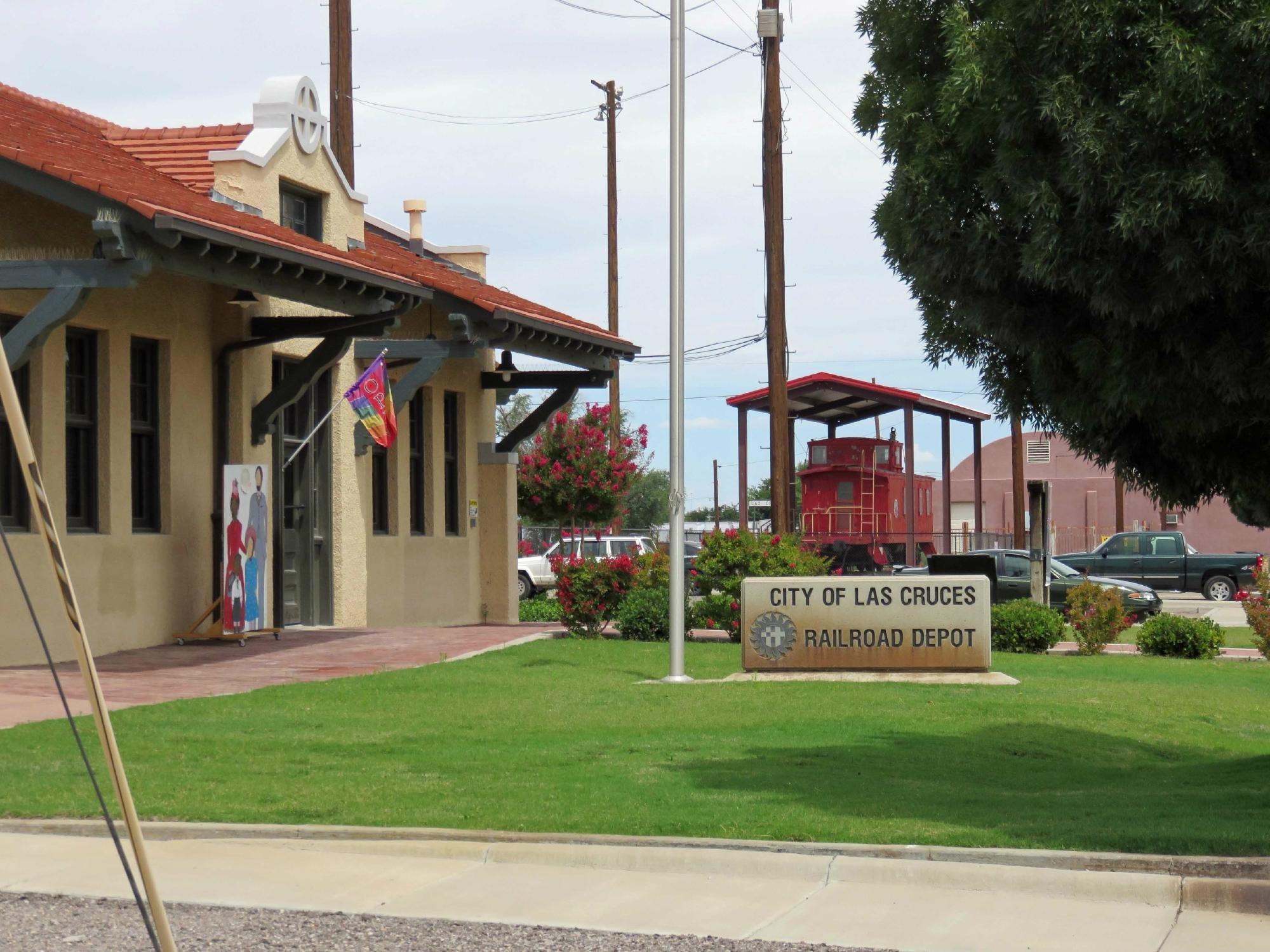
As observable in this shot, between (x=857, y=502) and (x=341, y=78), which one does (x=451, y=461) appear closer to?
(x=341, y=78)

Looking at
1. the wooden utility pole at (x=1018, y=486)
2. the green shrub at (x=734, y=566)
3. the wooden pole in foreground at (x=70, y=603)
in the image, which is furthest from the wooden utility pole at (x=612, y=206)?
the wooden pole in foreground at (x=70, y=603)

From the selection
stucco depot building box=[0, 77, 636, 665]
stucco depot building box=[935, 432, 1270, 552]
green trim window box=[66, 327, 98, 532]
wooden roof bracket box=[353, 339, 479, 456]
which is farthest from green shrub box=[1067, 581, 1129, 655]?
stucco depot building box=[935, 432, 1270, 552]

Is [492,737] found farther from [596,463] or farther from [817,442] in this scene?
[817,442]

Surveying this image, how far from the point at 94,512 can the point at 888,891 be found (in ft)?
39.2

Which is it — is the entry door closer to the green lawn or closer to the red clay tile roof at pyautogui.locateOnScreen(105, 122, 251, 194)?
the red clay tile roof at pyautogui.locateOnScreen(105, 122, 251, 194)

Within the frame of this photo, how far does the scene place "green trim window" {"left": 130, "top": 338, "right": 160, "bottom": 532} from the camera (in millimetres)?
17062

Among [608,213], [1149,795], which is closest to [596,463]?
[608,213]

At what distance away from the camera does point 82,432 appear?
53.4 ft

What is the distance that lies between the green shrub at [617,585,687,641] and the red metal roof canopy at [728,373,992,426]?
19.8m

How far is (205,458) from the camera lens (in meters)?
18.1

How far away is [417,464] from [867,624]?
372 inches

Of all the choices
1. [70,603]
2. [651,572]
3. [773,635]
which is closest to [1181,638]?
[651,572]

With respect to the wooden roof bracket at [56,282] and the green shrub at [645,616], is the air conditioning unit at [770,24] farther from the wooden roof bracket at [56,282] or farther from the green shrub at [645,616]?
the wooden roof bracket at [56,282]

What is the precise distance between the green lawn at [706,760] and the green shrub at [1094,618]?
4552 millimetres
